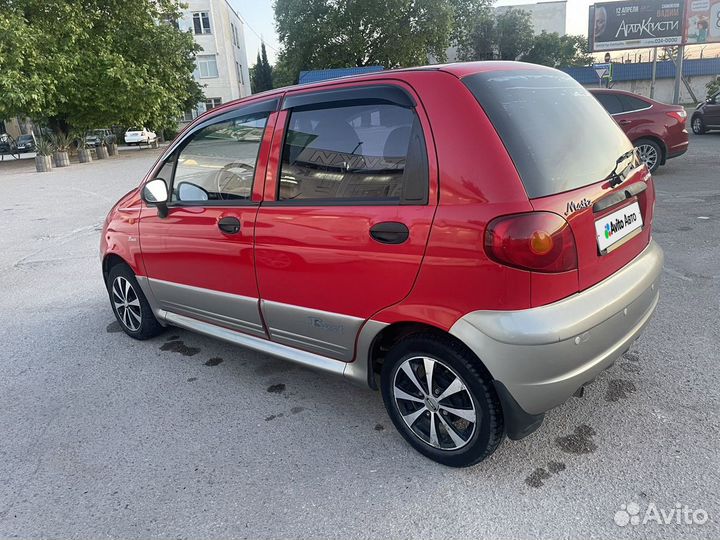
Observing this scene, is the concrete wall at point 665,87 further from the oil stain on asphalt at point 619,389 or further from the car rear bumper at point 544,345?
the car rear bumper at point 544,345

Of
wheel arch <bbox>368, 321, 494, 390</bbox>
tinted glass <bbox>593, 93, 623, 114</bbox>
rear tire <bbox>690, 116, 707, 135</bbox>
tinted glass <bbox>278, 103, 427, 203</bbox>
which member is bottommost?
wheel arch <bbox>368, 321, 494, 390</bbox>

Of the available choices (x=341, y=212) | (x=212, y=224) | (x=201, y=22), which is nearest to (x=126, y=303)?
(x=212, y=224)

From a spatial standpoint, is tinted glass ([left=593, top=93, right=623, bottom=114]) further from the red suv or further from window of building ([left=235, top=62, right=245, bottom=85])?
window of building ([left=235, top=62, right=245, bottom=85])

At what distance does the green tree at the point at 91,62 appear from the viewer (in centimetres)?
1986

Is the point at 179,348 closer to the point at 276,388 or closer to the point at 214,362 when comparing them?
the point at 214,362

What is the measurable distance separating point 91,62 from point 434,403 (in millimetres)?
25186

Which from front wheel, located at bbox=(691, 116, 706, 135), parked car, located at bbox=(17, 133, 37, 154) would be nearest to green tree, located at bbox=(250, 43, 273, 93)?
parked car, located at bbox=(17, 133, 37, 154)

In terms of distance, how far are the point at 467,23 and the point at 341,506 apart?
155 feet

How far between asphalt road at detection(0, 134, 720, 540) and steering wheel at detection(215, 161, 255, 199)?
126cm

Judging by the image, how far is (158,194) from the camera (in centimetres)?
348

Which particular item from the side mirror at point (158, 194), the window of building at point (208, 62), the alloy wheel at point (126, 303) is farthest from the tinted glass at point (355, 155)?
the window of building at point (208, 62)

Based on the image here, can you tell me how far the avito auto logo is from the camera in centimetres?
241

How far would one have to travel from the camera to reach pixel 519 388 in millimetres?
2168

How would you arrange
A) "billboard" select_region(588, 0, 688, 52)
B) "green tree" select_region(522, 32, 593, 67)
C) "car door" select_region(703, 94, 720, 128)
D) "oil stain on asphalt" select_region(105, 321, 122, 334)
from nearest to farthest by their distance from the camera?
"oil stain on asphalt" select_region(105, 321, 122, 334)
"car door" select_region(703, 94, 720, 128)
"billboard" select_region(588, 0, 688, 52)
"green tree" select_region(522, 32, 593, 67)
